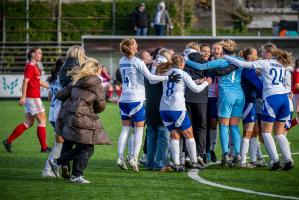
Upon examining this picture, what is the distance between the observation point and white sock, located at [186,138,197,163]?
47.3 feet

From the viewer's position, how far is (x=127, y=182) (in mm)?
13289

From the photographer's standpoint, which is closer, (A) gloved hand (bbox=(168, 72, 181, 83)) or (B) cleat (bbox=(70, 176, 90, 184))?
(B) cleat (bbox=(70, 176, 90, 184))

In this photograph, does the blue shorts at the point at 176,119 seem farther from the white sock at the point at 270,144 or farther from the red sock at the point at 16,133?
the red sock at the point at 16,133

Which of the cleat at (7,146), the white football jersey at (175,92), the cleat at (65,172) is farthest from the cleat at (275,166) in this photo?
the cleat at (7,146)

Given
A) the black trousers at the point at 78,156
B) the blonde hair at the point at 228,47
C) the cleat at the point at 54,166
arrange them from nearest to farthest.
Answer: the black trousers at the point at 78,156, the cleat at the point at 54,166, the blonde hair at the point at 228,47

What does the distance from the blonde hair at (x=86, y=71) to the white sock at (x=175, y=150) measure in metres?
2.08

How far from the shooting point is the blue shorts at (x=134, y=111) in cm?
1481

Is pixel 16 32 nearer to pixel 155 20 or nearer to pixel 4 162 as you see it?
pixel 155 20

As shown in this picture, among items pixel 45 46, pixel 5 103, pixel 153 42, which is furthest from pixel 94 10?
pixel 5 103

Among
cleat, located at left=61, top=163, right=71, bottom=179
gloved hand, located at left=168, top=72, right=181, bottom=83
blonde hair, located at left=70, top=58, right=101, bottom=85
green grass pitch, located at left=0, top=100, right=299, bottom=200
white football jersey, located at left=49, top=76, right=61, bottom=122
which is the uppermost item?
blonde hair, located at left=70, top=58, right=101, bottom=85

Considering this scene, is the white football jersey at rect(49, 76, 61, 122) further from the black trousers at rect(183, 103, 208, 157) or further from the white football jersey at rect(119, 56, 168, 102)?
the black trousers at rect(183, 103, 208, 157)

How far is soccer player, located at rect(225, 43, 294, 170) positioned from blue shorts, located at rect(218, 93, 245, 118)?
0.67 m

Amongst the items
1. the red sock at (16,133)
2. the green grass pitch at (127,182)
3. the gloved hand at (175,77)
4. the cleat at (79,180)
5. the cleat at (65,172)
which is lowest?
the green grass pitch at (127,182)

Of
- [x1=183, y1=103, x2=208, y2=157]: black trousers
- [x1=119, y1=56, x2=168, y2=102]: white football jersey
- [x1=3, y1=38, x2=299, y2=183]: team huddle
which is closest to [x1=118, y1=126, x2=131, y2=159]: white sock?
[x1=3, y1=38, x2=299, y2=183]: team huddle
